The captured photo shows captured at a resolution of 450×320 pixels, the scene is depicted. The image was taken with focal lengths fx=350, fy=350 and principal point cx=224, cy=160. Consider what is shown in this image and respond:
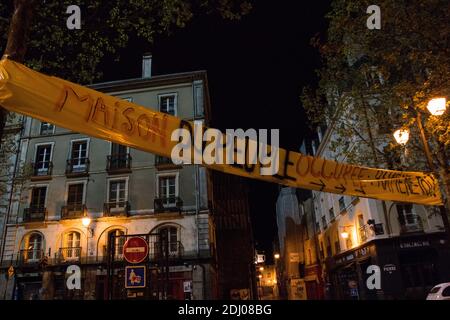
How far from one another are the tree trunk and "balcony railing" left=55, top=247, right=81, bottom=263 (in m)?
23.1

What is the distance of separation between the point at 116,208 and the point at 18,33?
22.9 m

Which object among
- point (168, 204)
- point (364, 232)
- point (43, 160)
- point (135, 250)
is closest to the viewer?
point (135, 250)

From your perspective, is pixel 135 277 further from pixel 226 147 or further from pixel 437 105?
pixel 437 105

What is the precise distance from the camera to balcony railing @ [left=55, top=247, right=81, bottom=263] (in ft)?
85.3

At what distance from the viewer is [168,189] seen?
90.5 ft

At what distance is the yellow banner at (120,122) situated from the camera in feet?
14.1

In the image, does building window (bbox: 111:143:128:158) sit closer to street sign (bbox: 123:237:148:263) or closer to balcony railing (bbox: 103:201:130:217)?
balcony railing (bbox: 103:201:130:217)

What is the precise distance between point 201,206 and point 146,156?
6278mm

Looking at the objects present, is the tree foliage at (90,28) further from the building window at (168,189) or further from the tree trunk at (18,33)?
the building window at (168,189)

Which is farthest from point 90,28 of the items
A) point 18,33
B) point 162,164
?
point 162,164

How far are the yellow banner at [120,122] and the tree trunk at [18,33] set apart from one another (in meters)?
1.51

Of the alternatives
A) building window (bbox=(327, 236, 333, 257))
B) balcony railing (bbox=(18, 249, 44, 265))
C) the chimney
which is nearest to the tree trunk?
balcony railing (bbox=(18, 249, 44, 265))

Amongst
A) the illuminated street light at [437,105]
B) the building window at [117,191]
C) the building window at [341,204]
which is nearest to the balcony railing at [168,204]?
the building window at [117,191]
